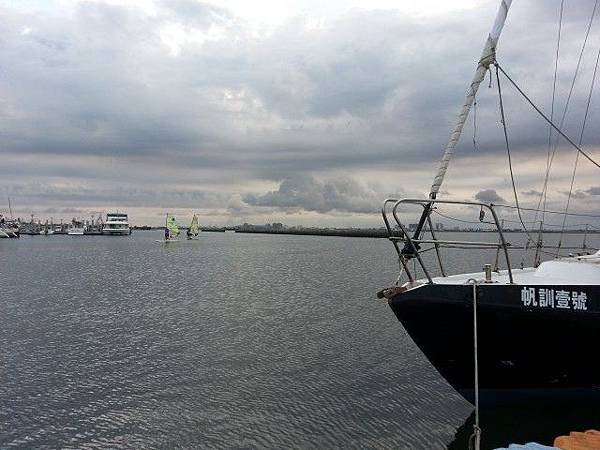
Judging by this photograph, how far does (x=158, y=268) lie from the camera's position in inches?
2307

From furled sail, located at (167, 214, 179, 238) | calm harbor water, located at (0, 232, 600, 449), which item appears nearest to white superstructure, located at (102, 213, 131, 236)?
furled sail, located at (167, 214, 179, 238)

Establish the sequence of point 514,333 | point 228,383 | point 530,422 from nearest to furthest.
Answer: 1. point 514,333
2. point 530,422
3. point 228,383

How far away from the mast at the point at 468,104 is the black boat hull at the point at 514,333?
1467 millimetres

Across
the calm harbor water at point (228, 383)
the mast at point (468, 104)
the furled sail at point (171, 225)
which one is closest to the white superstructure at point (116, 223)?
the furled sail at point (171, 225)

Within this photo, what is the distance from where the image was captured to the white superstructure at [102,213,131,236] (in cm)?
18925

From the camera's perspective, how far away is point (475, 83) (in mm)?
12234

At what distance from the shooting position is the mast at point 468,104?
11.7 metres

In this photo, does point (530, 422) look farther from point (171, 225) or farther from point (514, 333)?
point (171, 225)

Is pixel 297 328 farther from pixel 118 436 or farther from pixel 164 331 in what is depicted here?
pixel 118 436

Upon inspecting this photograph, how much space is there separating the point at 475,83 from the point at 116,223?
629 ft

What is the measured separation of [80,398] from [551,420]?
1256 cm

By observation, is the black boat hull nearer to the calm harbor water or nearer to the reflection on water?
the reflection on water

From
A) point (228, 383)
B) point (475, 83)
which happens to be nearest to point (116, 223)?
point (228, 383)

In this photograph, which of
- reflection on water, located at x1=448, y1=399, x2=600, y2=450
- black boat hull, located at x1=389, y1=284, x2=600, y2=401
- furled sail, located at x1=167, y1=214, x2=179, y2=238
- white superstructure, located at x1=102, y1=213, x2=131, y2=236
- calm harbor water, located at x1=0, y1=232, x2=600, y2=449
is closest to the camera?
black boat hull, located at x1=389, y1=284, x2=600, y2=401
